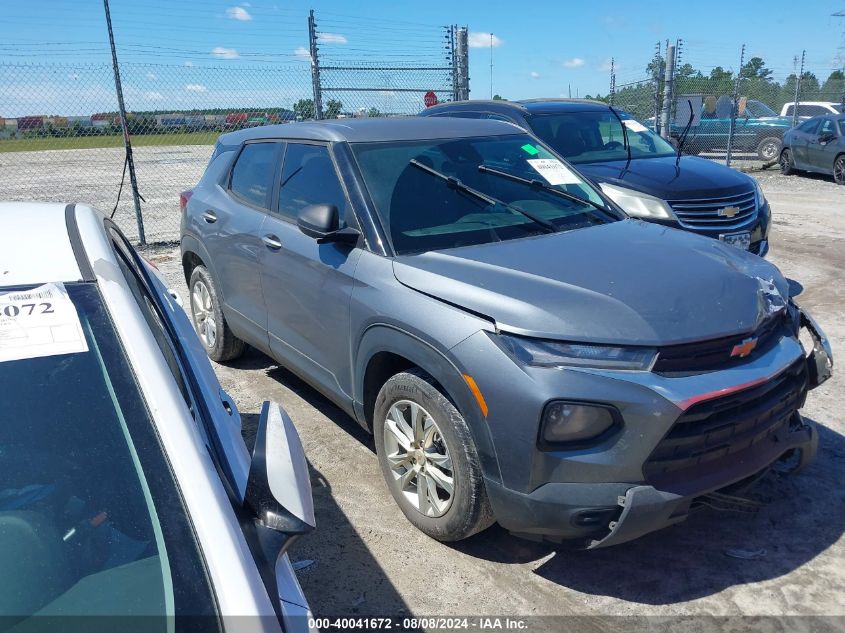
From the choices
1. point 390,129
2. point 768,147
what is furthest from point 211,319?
point 768,147

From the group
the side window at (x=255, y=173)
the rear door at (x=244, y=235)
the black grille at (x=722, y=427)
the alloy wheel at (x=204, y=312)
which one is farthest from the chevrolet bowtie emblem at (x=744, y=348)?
the alloy wheel at (x=204, y=312)

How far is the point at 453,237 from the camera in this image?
3.53 metres

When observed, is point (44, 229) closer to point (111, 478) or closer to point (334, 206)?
point (111, 478)

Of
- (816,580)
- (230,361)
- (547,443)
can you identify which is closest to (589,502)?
(547,443)

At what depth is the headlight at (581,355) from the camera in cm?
263

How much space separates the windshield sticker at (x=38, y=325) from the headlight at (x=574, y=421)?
1.59 meters

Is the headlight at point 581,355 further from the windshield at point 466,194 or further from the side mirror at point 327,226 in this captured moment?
the side mirror at point 327,226

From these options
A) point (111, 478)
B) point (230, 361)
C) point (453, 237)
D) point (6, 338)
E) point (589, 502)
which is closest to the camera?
point (111, 478)

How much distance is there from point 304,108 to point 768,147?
1400 cm

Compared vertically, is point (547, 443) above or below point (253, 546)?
below

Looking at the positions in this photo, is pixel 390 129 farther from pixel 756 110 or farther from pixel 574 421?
pixel 756 110

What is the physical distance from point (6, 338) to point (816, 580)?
123 inches

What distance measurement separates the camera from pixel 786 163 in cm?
1670

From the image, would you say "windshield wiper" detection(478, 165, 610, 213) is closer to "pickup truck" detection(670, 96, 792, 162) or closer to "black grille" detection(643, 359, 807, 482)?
"black grille" detection(643, 359, 807, 482)
